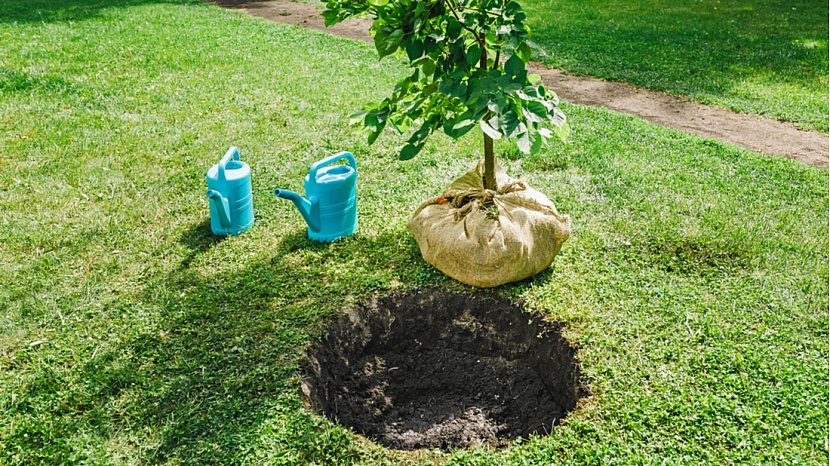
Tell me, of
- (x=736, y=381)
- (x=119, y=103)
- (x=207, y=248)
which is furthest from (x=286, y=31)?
(x=736, y=381)

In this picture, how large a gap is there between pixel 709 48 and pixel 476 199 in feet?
26.9

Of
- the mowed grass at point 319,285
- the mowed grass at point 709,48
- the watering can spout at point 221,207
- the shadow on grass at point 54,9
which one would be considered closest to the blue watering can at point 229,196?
the watering can spout at point 221,207

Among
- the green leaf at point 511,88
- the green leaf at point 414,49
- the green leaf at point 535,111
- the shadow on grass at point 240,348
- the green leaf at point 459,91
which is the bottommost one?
the shadow on grass at point 240,348

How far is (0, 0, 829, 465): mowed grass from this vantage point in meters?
2.87

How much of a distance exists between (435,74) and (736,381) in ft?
8.01

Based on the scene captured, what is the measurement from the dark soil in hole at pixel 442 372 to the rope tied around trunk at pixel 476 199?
575 millimetres

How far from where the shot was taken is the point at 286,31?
39.0 ft

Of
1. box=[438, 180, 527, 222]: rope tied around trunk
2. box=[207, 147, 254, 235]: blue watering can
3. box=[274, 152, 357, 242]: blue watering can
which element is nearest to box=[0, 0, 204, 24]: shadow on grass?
box=[207, 147, 254, 235]: blue watering can

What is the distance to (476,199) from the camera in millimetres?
4047

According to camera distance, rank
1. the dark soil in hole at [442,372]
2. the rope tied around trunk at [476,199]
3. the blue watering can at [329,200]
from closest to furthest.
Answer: the dark soil in hole at [442,372], the rope tied around trunk at [476,199], the blue watering can at [329,200]

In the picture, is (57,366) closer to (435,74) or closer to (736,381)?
(435,74)

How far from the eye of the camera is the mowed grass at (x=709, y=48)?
7.96 metres

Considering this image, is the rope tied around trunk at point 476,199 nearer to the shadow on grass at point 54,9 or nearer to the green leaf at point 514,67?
the green leaf at point 514,67

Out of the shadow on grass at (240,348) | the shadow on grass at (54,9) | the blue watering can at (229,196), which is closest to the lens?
the shadow on grass at (240,348)
